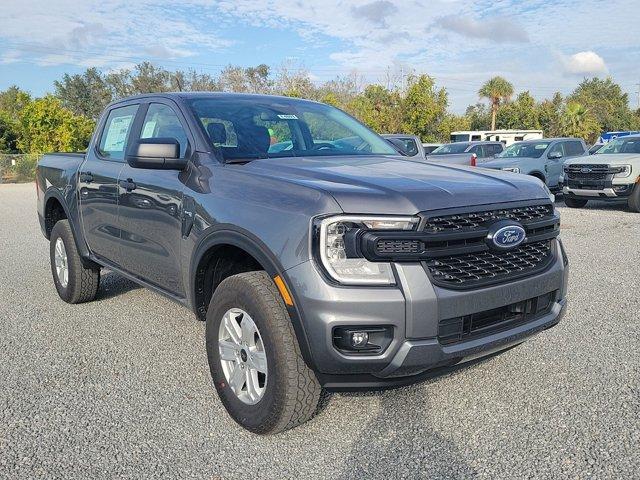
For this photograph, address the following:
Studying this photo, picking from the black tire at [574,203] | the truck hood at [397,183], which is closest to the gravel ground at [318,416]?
the truck hood at [397,183]

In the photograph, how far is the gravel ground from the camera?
9.04 ft

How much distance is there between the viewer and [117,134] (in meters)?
4.83

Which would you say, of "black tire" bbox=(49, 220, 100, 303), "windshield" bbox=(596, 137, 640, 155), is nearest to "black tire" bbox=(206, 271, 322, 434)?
"black tire" bbox=(49, 220, 100, 303)

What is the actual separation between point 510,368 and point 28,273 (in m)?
5.81

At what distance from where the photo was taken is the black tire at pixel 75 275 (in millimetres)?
5289

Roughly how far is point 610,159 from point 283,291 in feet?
39.1

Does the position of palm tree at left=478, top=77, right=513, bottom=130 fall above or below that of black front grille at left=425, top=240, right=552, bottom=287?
above

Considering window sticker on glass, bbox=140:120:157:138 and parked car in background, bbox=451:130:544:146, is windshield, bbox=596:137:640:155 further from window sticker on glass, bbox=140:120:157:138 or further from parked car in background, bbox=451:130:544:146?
parked car in background, bbox=451:130:544:146

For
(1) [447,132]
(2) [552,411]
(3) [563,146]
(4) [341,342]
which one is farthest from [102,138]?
(1) [447,132]

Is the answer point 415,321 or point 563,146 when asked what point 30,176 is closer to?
point 563,146

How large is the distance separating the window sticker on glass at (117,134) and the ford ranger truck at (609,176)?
1064 cm

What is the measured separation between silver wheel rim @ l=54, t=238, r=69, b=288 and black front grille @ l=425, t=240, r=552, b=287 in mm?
3985

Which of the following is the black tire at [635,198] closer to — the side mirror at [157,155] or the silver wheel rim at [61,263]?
the silver wheel rim at [61,263]

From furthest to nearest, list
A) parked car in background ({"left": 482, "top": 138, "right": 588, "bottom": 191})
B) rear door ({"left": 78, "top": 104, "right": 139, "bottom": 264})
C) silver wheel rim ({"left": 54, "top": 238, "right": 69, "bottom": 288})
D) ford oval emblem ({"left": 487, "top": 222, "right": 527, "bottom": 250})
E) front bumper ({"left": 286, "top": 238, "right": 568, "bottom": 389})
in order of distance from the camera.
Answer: parked car in background ({"left": 482, "top": 138, "right": 588, "bottom": 191}), silver wheel rim ({"left": 54, "top": 238, "right": 69, "bottom": 288}), rear door ({"left": 78, "top": 104, "right": 139, "bottom": 264}), ford oval emblem ({"left": 487, "top": 222, "right": 527, "bottom": 250}), front bumper ({"left": 286, "top": 238, "right": 568, "bottom": 389})
